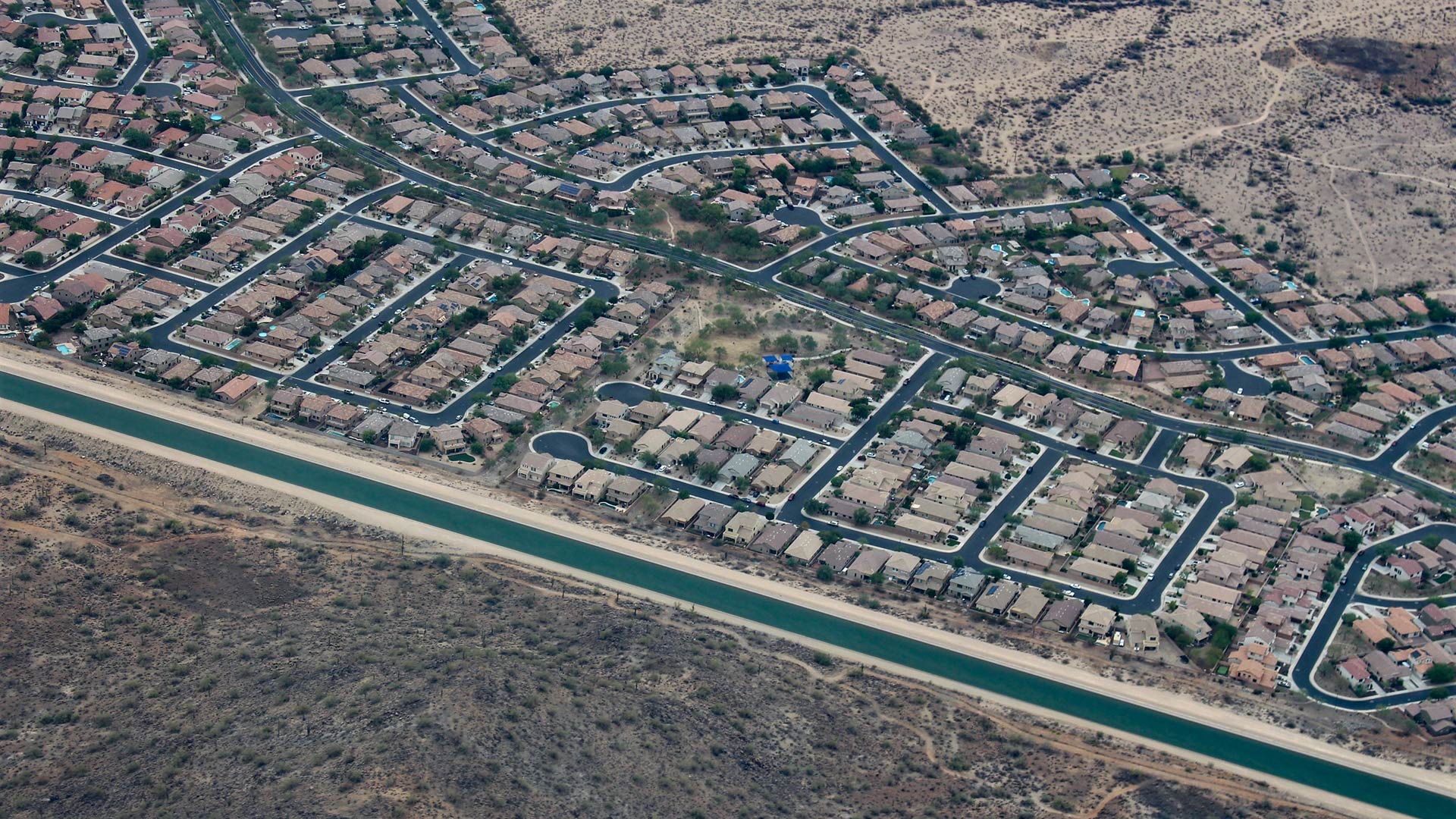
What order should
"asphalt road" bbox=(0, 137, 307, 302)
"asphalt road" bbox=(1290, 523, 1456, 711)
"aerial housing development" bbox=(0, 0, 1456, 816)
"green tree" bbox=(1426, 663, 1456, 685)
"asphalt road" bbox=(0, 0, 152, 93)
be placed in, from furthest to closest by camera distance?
"asphalt road" bbox=(0, 0, 152, 93), "asphalt road" bbox=(0, 137, 307, 302), "aerial housing development" bbox=(0, 0, 1456, 816), "green tree" bbox=(1426, 663, 1456, 685), "asphalt road" bbox=(1290, 523, 1456, 711)

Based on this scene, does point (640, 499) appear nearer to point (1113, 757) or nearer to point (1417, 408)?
point (1113, 757)

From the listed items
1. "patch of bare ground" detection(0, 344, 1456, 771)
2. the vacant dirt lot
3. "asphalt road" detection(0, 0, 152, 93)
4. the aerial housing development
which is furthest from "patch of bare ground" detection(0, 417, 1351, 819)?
the vacant dirt lot

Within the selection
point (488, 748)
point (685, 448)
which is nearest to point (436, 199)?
point (685, 448)

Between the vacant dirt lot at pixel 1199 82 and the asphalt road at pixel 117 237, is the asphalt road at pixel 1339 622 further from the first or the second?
the asphalt road at pixel 117 237

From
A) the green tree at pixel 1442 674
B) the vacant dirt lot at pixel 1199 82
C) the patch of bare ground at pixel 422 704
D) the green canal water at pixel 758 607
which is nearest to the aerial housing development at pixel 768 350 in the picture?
the green tree at pixel 1442 674

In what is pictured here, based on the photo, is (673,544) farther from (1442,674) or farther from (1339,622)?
(1442,674)

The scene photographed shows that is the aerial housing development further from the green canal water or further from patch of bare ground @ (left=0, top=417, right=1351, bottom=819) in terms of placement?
patch of bare ground @ (left=0, top=417, right=1351, bottom=819)
